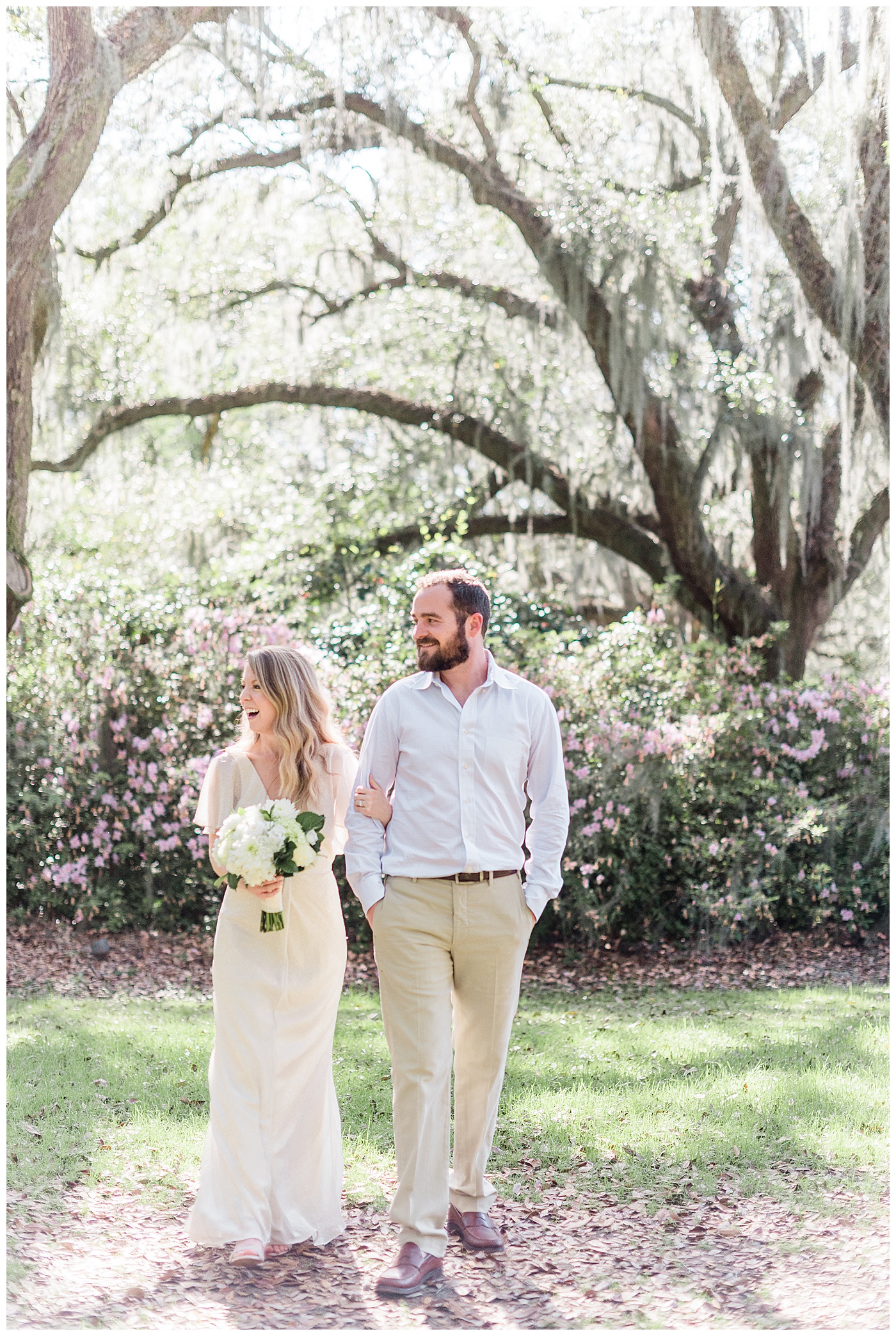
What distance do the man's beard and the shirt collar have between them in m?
0.03

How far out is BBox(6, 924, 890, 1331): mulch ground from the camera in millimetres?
3061

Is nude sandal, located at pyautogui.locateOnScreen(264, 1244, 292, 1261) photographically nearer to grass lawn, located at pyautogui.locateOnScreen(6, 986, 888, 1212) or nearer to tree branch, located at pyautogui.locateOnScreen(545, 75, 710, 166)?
grass lawn, located at pyautogui.locateOnScreen(6, 986, 888, 1212)

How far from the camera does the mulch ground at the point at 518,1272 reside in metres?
3.06

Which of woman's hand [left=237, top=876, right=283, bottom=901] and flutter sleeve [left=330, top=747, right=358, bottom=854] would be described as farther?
flutter sleeve [left=330, top=747, right=358, bottom=854]

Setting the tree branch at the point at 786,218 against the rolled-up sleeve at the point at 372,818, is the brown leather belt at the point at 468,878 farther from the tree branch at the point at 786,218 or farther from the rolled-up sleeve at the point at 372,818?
the tree branch at the point at 786,218

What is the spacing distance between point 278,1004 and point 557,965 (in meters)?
4.26

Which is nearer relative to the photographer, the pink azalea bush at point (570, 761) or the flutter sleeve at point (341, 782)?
the flutter sleeve at point (341, 782)

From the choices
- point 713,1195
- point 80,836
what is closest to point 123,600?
point 80,836

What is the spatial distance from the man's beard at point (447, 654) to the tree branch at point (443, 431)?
7.37m

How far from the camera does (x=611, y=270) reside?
948cm

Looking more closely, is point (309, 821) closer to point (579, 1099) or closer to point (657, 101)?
point (579, 1099)

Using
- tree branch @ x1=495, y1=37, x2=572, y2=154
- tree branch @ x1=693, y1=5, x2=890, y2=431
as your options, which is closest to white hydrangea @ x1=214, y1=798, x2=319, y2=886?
tree branch @ x1=693, y1=5, x2=890, y2=431

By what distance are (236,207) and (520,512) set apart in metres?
3.91

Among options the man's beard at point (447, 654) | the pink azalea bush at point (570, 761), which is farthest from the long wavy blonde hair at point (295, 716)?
the pink azalea bush at point (570, 761)
